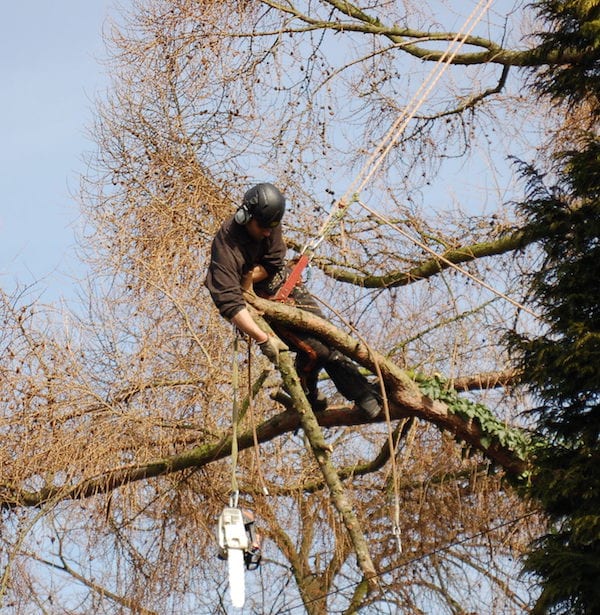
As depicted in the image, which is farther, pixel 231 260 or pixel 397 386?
pixel 397 386

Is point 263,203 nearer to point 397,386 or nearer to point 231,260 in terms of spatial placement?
point 231,260

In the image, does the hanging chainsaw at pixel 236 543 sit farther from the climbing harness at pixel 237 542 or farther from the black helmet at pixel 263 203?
the black helmet at pixel 263 203

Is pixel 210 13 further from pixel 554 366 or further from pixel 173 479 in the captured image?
pixel 554 366

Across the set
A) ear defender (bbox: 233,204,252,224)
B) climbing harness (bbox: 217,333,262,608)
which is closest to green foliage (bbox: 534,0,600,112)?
ear defender (bbox: 233,204,252,224)

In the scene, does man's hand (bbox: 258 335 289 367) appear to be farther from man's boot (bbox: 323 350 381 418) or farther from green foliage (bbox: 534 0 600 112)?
green foliage (bbox: 534 0 600 112)

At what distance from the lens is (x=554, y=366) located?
275 inches

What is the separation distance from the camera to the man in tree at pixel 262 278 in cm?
745

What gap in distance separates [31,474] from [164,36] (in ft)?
13.1

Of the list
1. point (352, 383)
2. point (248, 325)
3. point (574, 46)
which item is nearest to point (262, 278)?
point (248, 325)

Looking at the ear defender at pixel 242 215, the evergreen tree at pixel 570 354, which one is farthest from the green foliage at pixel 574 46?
the ear defender at pixel 242 215

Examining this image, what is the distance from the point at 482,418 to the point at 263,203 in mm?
2630

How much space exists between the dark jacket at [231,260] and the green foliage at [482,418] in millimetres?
1823

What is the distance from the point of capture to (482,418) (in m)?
8.97

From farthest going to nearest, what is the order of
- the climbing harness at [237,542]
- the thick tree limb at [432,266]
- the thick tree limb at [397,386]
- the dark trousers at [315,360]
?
the thick tree limb at [432,266]
the dark trousers at [315,360]
the thick tree limb at [397,386]
the climbing harness at [237,542]
